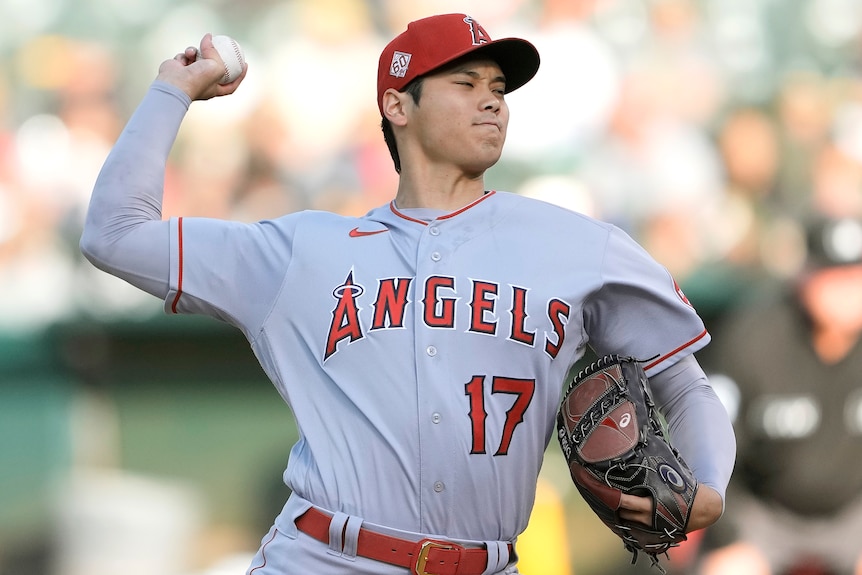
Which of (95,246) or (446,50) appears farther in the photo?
(446,50)

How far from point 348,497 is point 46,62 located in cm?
458

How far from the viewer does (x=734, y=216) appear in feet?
19.5

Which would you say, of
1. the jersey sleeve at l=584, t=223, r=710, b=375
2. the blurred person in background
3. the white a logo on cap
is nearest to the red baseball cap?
the white a logo on cap

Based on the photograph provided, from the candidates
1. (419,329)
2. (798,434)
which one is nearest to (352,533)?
(419,329)

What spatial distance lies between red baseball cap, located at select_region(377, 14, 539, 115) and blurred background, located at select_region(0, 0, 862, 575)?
338 cm

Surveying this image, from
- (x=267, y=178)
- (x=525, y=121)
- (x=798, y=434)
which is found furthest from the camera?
(x=525, y=121)

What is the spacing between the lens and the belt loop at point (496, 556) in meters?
2.08

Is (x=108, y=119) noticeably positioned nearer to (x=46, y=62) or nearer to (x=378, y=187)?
(x=46, y=62)

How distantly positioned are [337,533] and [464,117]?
0.88m

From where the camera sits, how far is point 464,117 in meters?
2.35

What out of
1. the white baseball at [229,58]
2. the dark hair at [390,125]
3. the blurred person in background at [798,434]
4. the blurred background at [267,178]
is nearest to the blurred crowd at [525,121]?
the blurred background at [267,178]

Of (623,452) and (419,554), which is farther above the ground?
(623,452)

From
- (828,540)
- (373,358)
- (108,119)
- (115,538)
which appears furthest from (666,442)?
(108,119)

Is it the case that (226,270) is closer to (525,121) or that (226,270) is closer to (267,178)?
(267,178)
